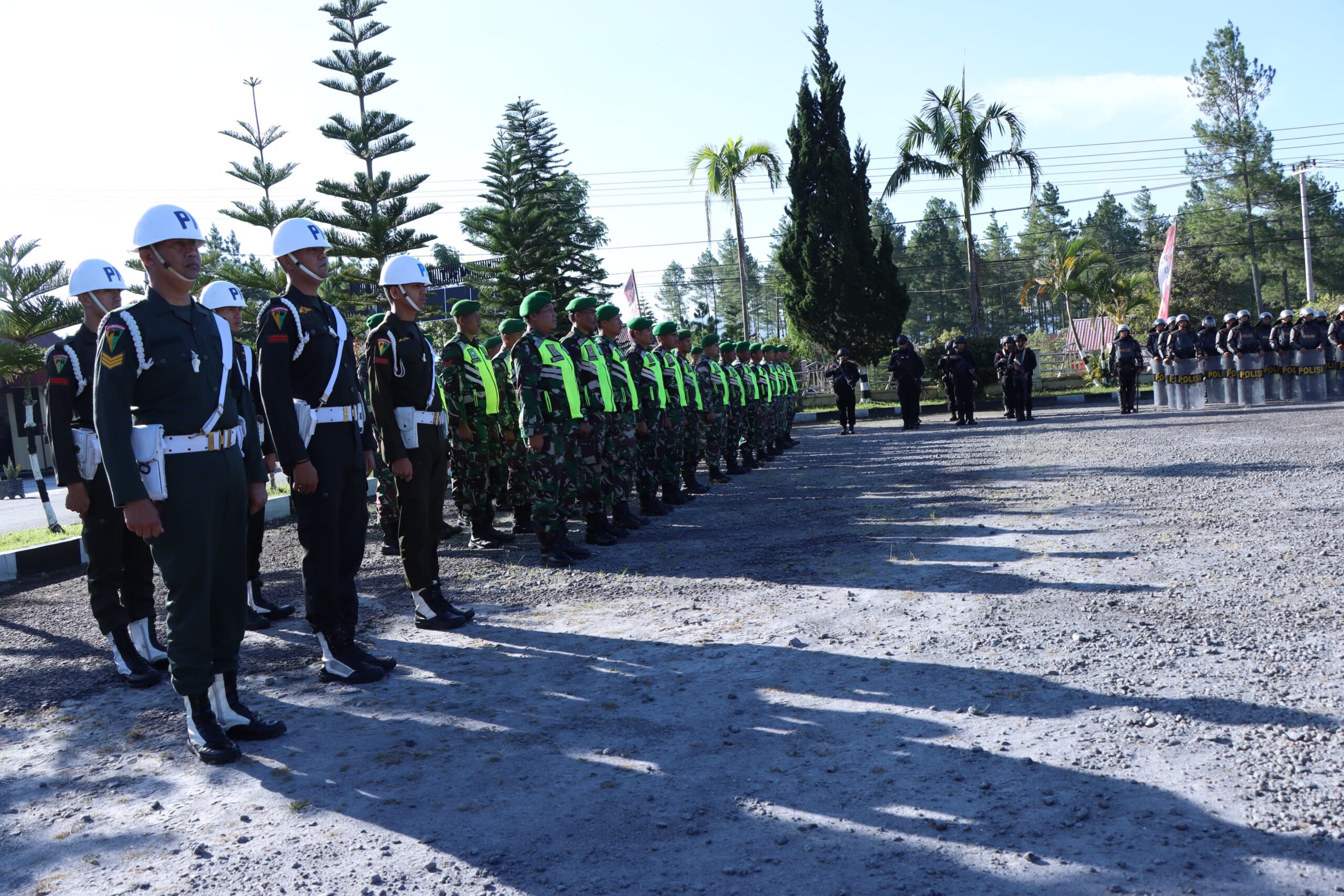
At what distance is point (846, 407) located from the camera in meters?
20.3

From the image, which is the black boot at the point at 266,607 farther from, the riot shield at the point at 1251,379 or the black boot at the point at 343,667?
the riot shield at the point at 1251,379

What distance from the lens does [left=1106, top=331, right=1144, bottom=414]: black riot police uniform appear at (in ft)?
63.6

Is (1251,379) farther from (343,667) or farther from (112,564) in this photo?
(112,564)

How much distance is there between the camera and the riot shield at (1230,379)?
20703mm

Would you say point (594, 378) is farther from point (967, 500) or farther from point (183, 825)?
point (183, 825)

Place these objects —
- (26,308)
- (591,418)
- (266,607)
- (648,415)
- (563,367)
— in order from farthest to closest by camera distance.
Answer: (26,308) → (648,415) → (591,418) → (563,367) → (266,607)

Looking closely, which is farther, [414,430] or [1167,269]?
[1167,269]

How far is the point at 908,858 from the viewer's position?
260 centimetres

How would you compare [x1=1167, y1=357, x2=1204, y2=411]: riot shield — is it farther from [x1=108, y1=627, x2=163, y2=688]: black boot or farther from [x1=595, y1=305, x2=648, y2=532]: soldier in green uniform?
[x1=108, y1=627, x2=163, y2=688]: black boot

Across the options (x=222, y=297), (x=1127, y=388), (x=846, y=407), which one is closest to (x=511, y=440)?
(x=222, y=297)

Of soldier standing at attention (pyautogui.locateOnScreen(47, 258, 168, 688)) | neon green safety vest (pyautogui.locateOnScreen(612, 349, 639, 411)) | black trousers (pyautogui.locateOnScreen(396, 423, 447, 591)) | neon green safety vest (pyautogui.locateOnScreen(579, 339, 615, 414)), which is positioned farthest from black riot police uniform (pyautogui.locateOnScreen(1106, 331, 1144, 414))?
soldier standing at attention (pyautogui.locateOnScreen(47, 258, 168, 688))

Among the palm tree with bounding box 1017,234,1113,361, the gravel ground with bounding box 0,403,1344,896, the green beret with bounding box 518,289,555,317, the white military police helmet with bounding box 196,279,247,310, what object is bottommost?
the gravel ground with bounding box 0,403,1344,896

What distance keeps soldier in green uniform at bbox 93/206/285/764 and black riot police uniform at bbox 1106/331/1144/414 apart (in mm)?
18601

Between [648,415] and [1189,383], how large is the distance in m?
14.5
